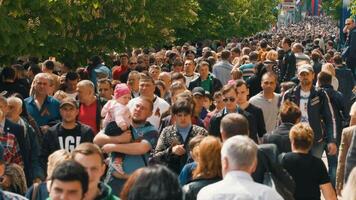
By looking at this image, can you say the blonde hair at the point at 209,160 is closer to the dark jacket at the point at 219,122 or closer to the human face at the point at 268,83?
the dark jacket at the point at 219,122

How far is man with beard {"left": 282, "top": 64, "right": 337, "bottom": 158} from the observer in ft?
41.5

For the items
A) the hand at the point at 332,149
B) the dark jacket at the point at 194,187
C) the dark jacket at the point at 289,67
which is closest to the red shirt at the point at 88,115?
the hand at the point at 332,149

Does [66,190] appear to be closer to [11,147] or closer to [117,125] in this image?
[117,125]

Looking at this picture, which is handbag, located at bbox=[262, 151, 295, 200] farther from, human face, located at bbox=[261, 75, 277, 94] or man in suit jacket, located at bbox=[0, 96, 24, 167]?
human face, located at bbox=[261, 75, 277, 94]

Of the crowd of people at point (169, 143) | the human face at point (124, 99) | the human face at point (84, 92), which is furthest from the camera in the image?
the human face at point (84, 92)

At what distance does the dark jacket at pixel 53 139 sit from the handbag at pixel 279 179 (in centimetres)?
275

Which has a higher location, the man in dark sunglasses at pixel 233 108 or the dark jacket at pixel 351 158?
the man in dark sunglasses at pixel 233 108

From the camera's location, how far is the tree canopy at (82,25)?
1658 cm

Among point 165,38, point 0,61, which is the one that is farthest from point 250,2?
point 0,61

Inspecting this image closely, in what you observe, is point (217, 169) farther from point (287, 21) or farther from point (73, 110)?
point (287, 21)

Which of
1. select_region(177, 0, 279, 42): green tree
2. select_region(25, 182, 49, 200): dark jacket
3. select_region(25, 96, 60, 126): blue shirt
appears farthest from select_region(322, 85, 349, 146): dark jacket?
select_region(177, 0, 279, 42): green tree

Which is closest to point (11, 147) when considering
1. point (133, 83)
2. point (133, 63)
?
point (133, 83)

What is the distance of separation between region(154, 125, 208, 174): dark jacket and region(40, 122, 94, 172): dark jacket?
2.61ft

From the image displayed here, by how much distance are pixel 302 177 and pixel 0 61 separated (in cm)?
1011
